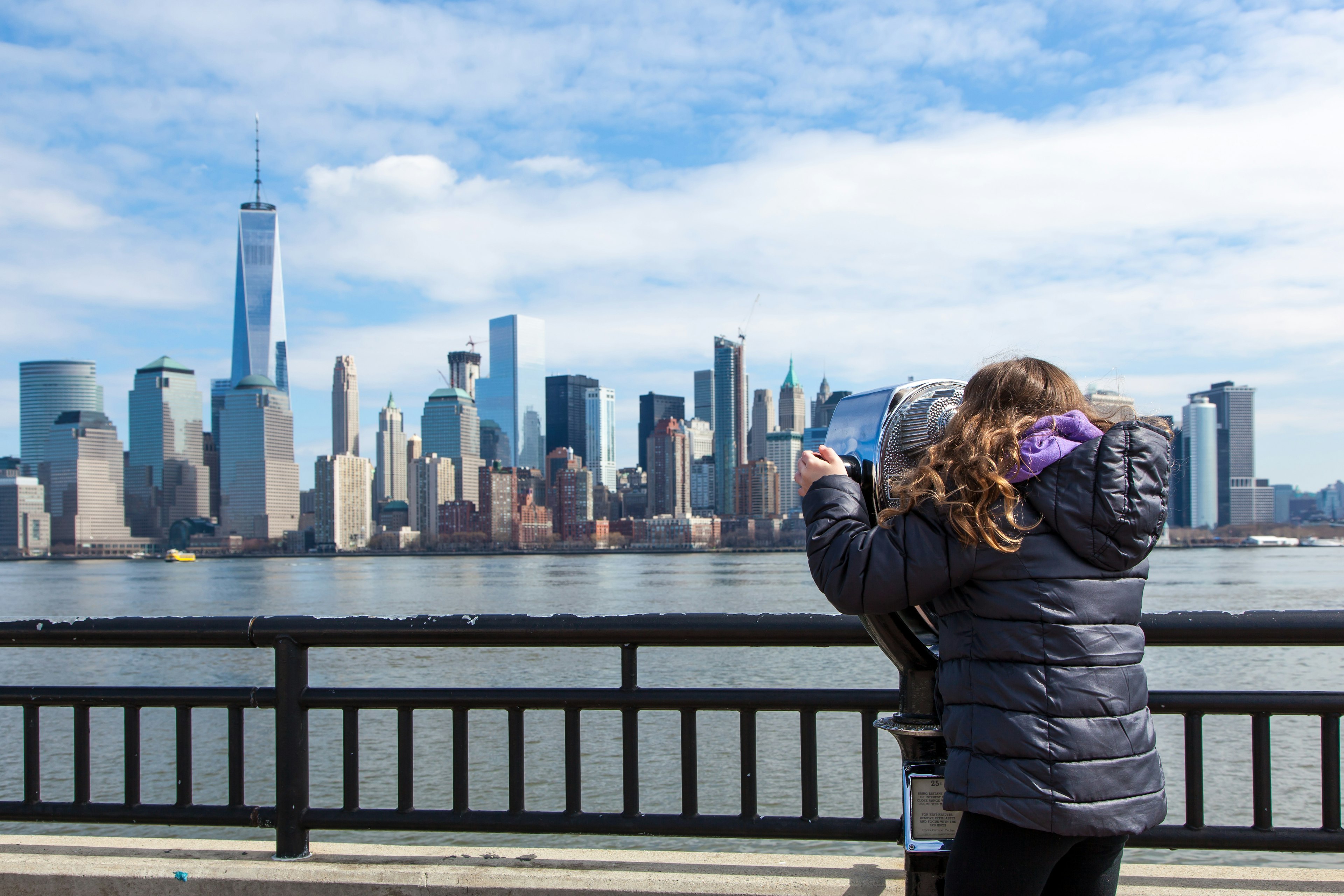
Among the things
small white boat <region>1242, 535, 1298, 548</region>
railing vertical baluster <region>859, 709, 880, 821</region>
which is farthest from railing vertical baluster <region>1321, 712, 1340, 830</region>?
small white boat <region>1242, 535, 1298, 548</region>

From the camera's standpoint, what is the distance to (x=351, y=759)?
13.1 feet

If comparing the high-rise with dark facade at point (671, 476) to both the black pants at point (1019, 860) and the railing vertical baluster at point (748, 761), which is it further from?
the black pants at point (1019, 860)

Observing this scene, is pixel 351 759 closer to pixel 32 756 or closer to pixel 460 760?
pixel 460 760

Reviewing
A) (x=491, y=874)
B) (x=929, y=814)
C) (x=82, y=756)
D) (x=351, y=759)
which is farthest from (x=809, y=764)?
(x=82, y=756)

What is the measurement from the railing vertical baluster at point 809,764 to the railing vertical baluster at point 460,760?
3.64 ft

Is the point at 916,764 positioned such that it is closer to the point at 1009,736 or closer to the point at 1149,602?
the point at 1009,736

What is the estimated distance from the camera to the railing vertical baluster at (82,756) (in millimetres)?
3883

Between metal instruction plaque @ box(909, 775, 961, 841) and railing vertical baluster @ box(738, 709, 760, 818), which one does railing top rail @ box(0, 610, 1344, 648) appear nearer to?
railing vertical baluster @ box(738, 709, 760, 818)

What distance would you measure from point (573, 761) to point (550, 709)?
0.34 m

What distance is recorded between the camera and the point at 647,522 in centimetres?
17138

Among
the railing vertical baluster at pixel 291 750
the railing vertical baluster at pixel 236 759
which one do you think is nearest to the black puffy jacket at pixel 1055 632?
the railing vertical baluster at pixel 291 750

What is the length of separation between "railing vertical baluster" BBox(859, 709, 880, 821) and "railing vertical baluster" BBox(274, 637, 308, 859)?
183 cm

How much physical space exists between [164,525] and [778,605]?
169800mm

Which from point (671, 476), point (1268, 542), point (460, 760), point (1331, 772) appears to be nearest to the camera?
point (1331, 772)
